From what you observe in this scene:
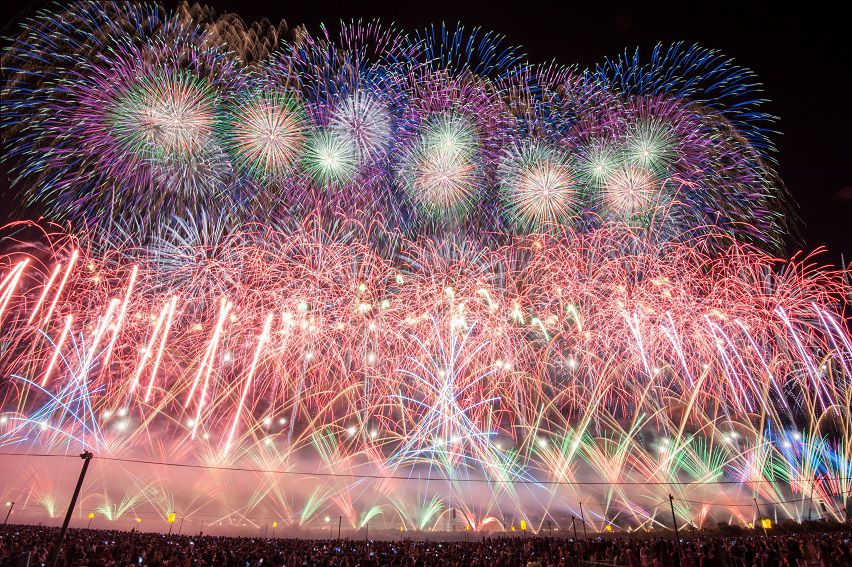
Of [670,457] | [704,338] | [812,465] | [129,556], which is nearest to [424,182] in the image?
[704,338]

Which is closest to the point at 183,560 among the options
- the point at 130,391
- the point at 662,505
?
the point at 130,391

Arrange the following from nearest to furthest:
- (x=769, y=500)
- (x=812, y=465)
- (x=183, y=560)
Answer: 1. (x=183, y=560)
2. (x=812, y=465)
3. (x=769, y=500)

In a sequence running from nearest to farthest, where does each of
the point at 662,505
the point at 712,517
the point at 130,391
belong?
1. the point at 130,391
2. the point at 712,517
3. the point at 662,505

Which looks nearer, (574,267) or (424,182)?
(424,182)

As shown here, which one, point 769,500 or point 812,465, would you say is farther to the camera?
point 769,500

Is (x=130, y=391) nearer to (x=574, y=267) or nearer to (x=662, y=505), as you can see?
(x=574, y=267)

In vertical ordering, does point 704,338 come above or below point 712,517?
above

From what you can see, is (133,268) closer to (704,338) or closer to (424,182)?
(424,182)

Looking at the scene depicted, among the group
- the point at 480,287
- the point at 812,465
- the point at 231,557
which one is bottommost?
the point at 231,557

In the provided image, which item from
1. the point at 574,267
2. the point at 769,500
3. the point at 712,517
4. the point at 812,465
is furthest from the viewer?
the point at 712,517
